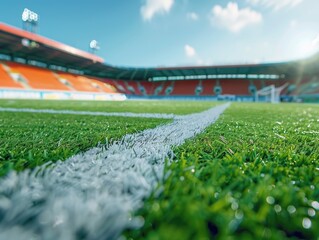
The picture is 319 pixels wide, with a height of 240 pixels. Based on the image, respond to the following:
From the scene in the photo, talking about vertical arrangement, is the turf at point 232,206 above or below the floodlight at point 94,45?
below

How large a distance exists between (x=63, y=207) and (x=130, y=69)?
121 feet

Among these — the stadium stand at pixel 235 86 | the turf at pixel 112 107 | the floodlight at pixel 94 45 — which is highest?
the floodlight at pixel 94 45

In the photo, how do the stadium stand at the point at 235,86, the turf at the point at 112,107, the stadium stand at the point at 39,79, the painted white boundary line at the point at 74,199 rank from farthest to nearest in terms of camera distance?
the stadium stand at the point at 235,86 → the stadium stand at the point at 39,79 → the turf at the point at 112,107 → the painted white boundary line at the point at 74,199

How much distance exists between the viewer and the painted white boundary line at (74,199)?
0.38 m

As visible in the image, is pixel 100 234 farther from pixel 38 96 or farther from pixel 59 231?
pixel 38 96

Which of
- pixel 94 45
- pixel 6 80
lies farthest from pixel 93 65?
pixel 6 80

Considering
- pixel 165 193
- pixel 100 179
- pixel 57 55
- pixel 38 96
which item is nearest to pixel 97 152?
pixel 100 179

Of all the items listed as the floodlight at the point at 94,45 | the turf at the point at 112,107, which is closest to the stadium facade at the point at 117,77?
the floodlight at the point at 94,45

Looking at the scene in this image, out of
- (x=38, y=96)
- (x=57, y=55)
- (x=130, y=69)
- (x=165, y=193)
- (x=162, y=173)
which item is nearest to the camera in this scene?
(x=165, y=193)

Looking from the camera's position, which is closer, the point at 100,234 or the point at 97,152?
the point at 100,234

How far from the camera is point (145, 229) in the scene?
400mm

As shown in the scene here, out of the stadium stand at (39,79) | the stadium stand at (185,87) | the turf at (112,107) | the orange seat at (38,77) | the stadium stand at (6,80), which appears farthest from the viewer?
the stadium stand at (185,87)

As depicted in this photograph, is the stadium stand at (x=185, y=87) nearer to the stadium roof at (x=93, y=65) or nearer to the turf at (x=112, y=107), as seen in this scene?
the stadium roof at (x=93, y=65)

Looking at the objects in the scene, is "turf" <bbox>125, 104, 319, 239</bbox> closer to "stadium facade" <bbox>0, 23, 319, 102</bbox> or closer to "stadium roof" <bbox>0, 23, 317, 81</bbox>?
"stadium facade" <bbox>0, 23, 319, 102</bbox>
